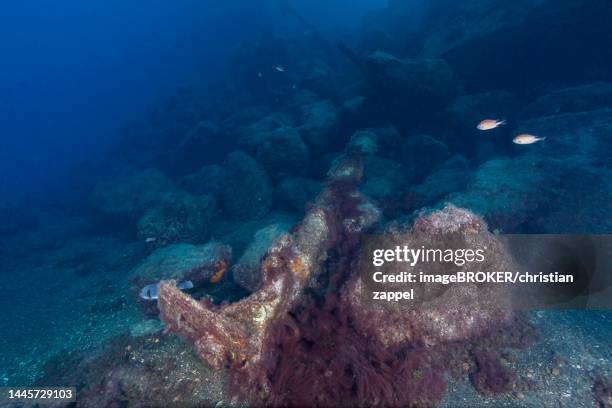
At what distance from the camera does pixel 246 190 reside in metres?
14.5

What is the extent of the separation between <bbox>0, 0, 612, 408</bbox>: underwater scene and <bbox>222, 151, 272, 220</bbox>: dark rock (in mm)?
87

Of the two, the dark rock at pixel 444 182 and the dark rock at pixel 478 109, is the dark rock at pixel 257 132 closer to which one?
the dark rock at pixel 444 182

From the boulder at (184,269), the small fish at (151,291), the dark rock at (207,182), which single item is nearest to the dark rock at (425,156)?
the dark rock at (207,182)

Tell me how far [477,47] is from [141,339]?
18.9 metres

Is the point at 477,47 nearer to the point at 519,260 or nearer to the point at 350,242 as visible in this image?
the point at 519,260

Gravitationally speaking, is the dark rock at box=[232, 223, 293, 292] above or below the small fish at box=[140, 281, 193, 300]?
above

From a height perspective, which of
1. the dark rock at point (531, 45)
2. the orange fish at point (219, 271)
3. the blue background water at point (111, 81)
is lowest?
the orange fish at point (219, 271)

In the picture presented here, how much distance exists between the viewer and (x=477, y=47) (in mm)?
16500

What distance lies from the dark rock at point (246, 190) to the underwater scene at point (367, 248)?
0.09 m

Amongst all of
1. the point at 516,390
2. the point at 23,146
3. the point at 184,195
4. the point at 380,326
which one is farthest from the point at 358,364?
the point at 23,146

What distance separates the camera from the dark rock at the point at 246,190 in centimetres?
1438

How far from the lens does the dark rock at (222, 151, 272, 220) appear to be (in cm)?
1438

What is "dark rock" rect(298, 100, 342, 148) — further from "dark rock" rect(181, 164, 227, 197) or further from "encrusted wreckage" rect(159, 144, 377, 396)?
"encrusted wreckage" rect(159, 144, 377, 396)

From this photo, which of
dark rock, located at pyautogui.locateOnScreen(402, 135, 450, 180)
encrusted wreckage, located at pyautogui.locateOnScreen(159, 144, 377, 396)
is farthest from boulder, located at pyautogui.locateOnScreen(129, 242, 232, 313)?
dark rock, located at pyautogui.locateOnScreen(402, 135, 450, 180)
